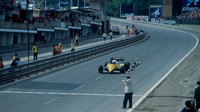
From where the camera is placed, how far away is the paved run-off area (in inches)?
719

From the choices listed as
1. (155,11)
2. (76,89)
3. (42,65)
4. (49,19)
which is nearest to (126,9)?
(155,11)

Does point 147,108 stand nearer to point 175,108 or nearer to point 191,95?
point 175,108

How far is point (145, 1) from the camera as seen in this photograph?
547ft

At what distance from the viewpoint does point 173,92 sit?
22.1m

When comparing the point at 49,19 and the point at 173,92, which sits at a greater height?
the point at 49,19

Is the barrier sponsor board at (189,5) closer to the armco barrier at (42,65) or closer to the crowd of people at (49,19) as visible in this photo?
the crowd of people at (49,19)

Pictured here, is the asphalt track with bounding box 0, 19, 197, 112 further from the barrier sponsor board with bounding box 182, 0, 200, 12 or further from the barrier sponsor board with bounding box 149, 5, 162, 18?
the barrier sponsor board with bounding box 149, 5, 162, 18

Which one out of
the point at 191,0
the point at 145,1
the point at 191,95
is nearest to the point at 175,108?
the point at 191,95

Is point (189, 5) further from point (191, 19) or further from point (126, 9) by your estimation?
point (126, 9)

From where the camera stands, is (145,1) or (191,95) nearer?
(191,95)

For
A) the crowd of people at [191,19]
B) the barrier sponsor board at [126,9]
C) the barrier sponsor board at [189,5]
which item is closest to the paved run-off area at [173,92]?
the crowd of people at [191,19]

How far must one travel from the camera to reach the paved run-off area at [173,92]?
1826cm

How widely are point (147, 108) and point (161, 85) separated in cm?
703

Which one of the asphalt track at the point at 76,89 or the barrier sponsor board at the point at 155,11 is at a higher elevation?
the barrier sponsor board at the point at 155,11
